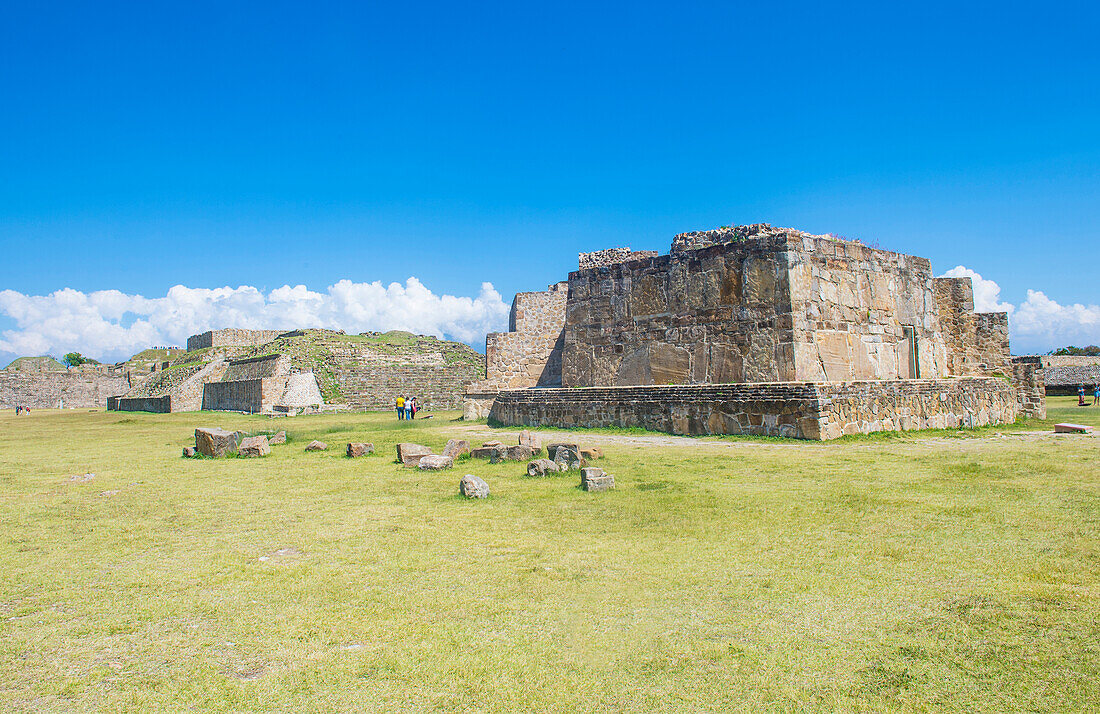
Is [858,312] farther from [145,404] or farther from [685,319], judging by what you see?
[145,404]

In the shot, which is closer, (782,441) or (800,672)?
(800,672)

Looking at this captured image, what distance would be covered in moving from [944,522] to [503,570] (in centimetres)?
289

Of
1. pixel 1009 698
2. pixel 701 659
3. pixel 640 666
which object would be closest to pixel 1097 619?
pixel 1009 698

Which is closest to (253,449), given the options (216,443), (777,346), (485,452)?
(216,443)

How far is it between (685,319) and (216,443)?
25.9 feet

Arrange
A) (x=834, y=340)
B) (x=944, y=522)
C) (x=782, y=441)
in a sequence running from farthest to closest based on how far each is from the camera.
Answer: (x=834, y=340), (x=782, y=441), (x=944, y=522)

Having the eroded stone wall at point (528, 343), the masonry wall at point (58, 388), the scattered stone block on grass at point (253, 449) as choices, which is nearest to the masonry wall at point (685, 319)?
Result: the eroded stone wall at point (528, 343)

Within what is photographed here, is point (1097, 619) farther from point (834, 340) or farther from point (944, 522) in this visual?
point (834, 340)

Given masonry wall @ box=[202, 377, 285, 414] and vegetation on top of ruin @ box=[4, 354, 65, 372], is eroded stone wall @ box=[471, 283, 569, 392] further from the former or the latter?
vegetation on top of ruin @ box=[4, 354, 65, 372]

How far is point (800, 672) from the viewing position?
7.58ft

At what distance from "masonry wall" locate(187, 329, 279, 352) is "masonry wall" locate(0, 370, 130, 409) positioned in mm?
8132

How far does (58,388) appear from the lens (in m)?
46.4

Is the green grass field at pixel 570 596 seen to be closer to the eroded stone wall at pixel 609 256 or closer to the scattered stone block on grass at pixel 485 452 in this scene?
the scattered stone block on grass at pixel 485 452

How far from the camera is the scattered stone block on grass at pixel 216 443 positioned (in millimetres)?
9664
